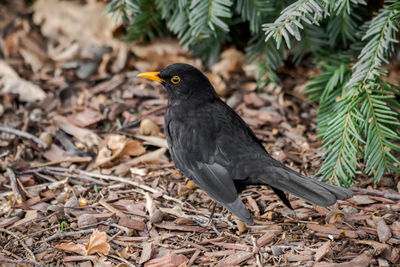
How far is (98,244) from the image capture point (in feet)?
9.44

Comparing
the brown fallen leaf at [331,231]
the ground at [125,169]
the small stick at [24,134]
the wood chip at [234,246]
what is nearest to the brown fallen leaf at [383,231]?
the ground at [125,169]

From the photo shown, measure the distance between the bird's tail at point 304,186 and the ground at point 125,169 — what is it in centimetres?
32

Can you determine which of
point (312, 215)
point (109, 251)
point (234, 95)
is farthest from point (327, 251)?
point (234, 95)

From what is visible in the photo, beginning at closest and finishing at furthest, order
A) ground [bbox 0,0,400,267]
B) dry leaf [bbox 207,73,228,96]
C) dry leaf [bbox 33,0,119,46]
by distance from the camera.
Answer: ground [bbox 0,0,400,267], dry leaf [bbox 207,73,228,96], dry leaf [bbox 33,0,119,46]

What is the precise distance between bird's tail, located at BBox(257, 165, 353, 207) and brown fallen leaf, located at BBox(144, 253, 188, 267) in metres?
0.75

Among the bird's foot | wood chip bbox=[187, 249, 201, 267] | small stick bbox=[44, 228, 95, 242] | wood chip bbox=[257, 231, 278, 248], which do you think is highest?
wood chip bbox=[257, 231, 278, 248]

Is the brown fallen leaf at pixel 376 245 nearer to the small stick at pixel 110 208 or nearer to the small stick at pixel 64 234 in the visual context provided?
the small stick at pixel 110 208

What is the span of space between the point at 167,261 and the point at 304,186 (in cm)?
96

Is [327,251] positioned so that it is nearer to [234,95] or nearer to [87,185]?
[87,185]

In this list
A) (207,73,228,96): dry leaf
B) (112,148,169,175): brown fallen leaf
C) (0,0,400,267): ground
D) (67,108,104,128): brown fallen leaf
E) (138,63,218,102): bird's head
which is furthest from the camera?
(207,73,228,96): dry leaf

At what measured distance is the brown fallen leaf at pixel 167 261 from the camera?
2756 mm

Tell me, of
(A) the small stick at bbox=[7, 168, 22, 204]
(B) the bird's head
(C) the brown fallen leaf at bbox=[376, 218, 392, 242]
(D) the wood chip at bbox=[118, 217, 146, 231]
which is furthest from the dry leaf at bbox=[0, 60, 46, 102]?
(C) the brown fallen leaf at bbox=[376, 218, 392, 242]

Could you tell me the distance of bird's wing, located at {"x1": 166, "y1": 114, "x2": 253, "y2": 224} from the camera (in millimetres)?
3057

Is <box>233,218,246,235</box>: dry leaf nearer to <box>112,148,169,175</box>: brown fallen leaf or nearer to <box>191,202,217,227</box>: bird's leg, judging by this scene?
<box>191,202,217,227</box>: bird's leg
